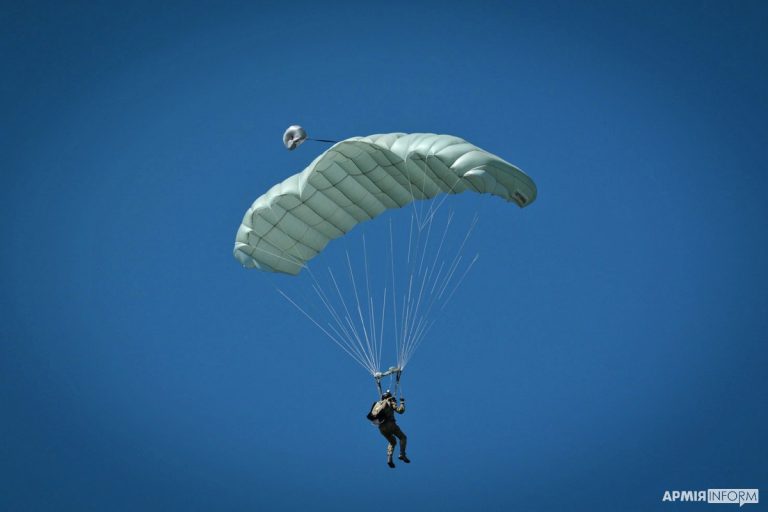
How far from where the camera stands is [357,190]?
18.6m

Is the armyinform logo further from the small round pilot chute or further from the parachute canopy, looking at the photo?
the small round pilot chute

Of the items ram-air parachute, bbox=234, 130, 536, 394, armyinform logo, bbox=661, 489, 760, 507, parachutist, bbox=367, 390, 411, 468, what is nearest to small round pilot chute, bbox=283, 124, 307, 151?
ram-air parachute, bbox=234, 130, 536, 394

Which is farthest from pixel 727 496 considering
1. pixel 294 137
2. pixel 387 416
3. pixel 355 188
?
pixel 294 137

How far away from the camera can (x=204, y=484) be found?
135 feet

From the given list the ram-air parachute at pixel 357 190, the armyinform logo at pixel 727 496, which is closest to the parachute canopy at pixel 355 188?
the ram-air parachute at pixel 357 190

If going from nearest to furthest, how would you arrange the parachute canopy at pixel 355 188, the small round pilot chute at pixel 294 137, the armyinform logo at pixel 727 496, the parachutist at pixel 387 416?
the parachute canopy at pixel 355 188 → the parachutist at pixel 387 416 → the small round pilot chute at pixel 294 137 → the armyinform logo at pixel 727 496

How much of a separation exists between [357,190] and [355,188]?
0.08m

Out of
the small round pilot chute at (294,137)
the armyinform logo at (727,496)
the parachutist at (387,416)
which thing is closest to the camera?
the parachutist at (387,416)

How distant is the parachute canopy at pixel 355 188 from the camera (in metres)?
16.5

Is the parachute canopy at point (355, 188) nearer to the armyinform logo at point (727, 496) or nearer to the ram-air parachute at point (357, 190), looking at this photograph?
the ram-air parachute at point (357, 190)

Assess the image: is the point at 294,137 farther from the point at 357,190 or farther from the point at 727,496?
the point at 727,496

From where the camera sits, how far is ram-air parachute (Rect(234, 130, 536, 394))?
16.5 metres

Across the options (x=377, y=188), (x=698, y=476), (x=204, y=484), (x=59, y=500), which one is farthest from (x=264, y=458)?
(x=377, y=188)

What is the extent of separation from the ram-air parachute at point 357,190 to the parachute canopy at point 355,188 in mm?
14
